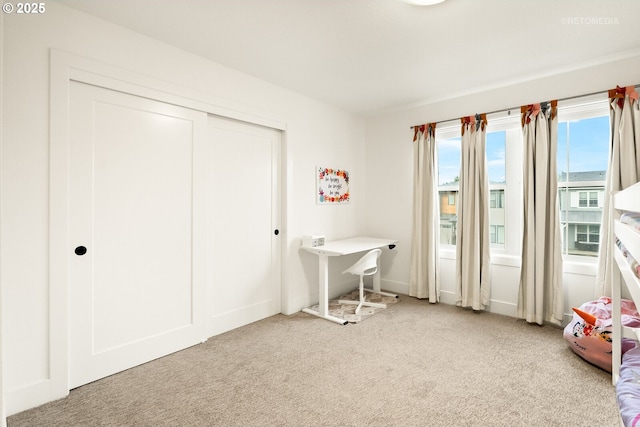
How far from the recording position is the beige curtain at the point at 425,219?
3893 millimetres

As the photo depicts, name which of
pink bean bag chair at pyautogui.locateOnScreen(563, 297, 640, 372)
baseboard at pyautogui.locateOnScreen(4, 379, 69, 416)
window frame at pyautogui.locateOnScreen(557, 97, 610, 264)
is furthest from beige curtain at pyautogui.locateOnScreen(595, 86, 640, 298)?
baseboard at pyautogui.locateOnScreen(4, 379, 69, 416)

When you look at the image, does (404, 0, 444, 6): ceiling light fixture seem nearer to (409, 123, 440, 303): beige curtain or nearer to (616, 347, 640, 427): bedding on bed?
(409, 123, 440, 303): beige curtain

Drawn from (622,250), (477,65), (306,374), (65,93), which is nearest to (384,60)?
(477,65)

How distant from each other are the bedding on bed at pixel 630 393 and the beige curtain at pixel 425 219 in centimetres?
207

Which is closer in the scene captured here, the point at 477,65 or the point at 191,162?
the point at 191,162

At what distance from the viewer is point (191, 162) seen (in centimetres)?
275

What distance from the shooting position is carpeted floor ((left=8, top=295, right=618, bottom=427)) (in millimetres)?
1852

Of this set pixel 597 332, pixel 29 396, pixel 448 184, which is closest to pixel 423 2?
pixel 448 184

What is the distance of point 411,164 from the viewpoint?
4.17 meters

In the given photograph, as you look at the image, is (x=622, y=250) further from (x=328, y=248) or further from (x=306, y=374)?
(x=328, y=248)

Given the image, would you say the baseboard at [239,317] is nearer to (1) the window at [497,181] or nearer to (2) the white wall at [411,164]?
(2) the white wall at [411,164]

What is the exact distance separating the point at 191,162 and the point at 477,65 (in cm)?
274

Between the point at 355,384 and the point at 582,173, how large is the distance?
9.56 feet

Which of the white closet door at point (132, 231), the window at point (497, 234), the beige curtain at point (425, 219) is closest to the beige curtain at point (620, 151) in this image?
the window at point (497, 234)
